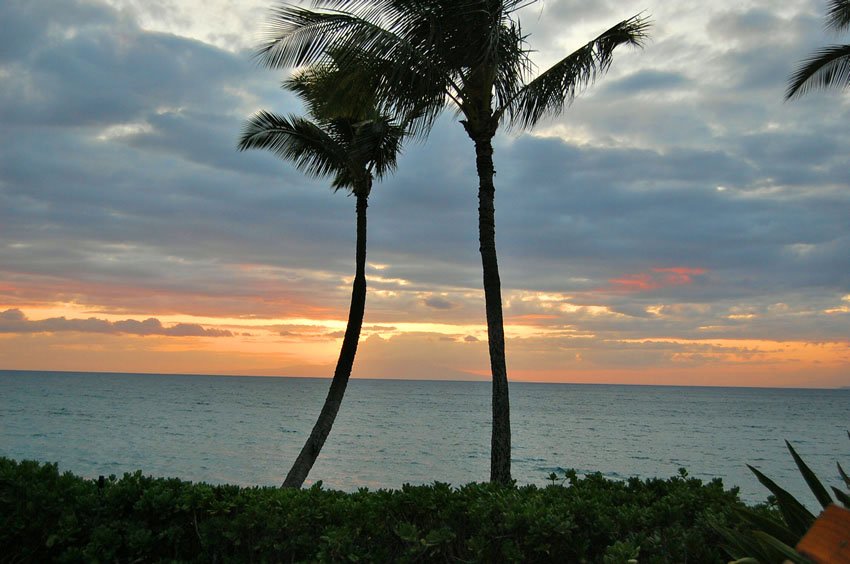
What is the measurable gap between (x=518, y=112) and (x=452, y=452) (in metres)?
36.6

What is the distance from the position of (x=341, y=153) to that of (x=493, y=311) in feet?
22.5

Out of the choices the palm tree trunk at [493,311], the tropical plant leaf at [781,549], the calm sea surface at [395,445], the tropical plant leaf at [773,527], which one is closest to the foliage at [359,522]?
the tropical plant leaf at [773,527]

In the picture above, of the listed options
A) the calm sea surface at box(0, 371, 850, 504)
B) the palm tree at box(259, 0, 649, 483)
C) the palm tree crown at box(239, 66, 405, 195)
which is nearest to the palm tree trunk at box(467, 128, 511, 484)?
the palm tree at box(259, 0, 649, 483)

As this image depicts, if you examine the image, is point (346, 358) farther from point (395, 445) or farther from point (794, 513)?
point (395, 445)

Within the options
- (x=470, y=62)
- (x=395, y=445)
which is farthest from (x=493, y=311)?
(x=395, y=445)

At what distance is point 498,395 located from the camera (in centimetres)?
1020

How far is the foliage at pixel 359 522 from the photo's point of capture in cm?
479

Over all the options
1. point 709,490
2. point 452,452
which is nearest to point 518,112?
point 709,490

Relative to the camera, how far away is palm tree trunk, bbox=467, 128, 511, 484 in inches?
395

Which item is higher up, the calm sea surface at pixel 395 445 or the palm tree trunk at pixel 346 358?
the palm tree trunk at pixel 346 358

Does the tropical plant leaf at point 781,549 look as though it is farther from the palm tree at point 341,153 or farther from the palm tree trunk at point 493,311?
the palm tree at point 341,153

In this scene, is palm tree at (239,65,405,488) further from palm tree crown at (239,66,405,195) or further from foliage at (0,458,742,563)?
foliage at (0,458,742,563)

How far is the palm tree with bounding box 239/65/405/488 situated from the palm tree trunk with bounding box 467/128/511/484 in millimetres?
3959

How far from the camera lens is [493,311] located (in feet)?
34.4
